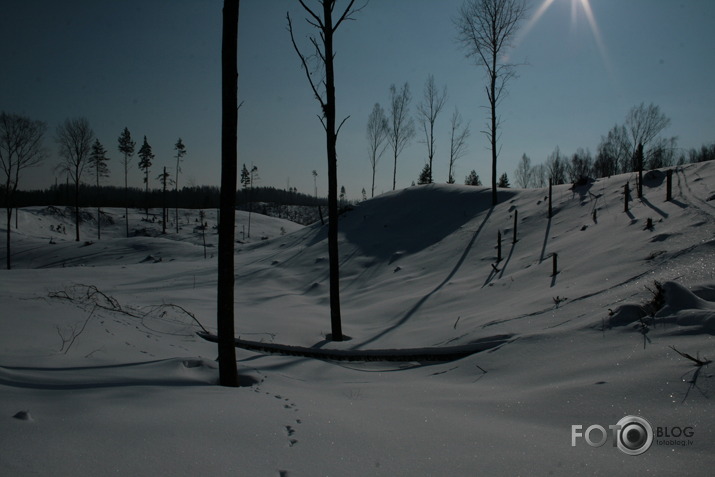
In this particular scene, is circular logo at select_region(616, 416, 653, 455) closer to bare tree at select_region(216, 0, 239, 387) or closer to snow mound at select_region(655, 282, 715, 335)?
snow mound at select_region(655, 282, 715, 335)

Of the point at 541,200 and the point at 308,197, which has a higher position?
the point at 308,197

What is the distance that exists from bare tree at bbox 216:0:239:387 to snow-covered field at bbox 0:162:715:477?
357 millimetres

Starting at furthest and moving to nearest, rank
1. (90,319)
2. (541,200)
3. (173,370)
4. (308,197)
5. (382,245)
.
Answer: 1. (308,197)
2. (382,245)
3. (541,200)
4. (90,319)
5. (173,370)

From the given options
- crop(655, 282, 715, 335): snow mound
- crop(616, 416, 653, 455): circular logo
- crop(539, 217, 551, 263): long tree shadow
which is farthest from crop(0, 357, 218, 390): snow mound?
Answer: crop(539, 217, 551, 263): long tree shadow

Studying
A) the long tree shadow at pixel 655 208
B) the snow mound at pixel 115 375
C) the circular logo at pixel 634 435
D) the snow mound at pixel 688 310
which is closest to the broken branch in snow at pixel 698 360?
the snow mound at pixel 688 310

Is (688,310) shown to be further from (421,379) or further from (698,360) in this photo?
(421,379)

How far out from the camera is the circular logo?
2.47 meters

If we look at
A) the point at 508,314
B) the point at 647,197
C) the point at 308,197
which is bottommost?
the point at 508,314

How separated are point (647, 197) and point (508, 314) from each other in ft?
27.7

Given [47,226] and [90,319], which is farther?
[47,226]

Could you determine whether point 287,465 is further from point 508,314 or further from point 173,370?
point 508,314

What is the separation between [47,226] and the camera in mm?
49781

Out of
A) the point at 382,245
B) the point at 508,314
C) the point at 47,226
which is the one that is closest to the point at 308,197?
the point at 47,226

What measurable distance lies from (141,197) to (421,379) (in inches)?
4644
